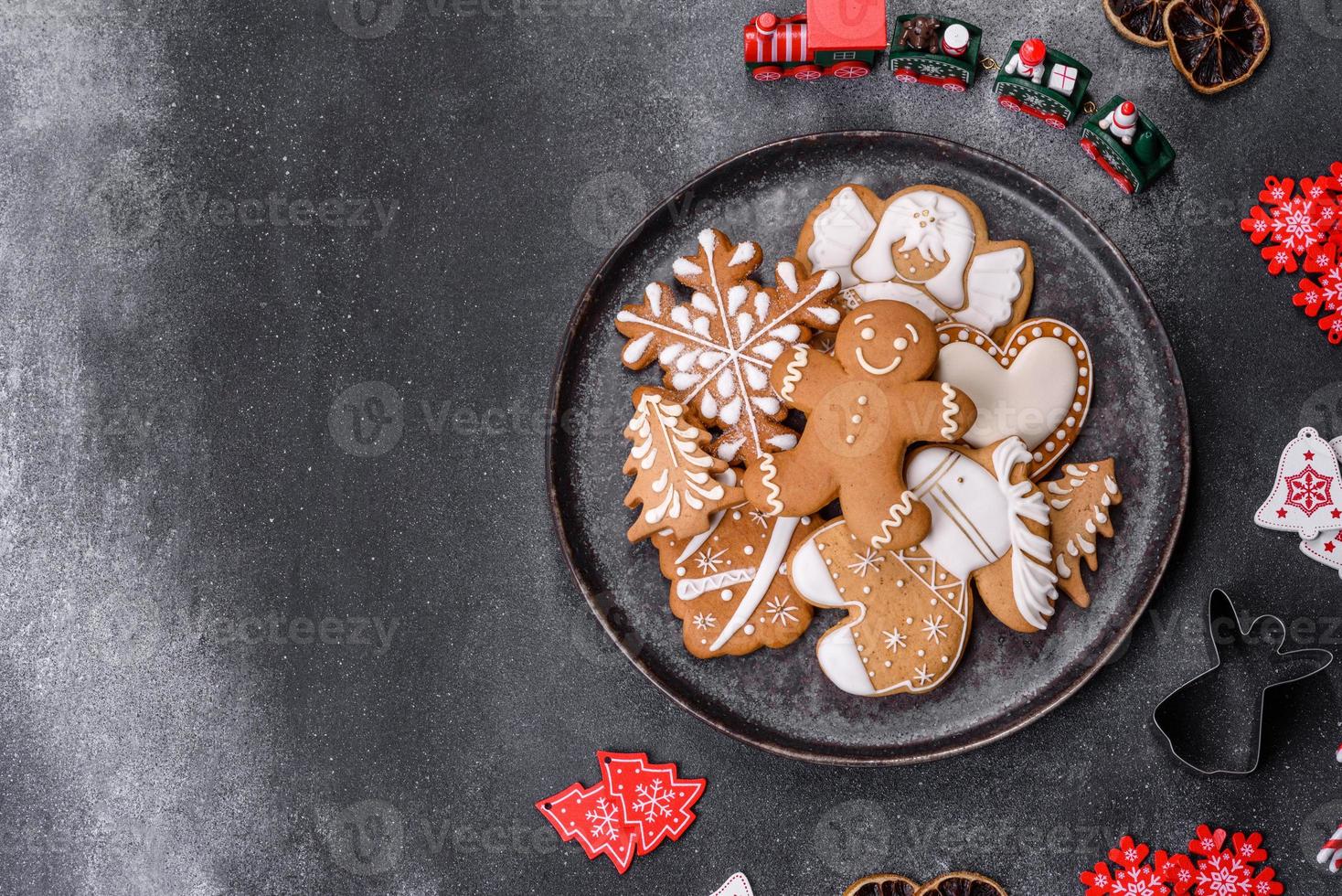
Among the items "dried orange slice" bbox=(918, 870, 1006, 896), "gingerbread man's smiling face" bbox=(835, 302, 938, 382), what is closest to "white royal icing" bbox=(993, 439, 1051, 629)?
"gingerbread man's smiling face" bbox=(835, 302, 938, 382)

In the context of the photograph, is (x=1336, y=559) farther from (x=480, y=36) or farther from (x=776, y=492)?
(x=480, y=36)

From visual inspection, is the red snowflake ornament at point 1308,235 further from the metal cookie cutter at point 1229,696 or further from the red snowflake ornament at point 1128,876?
the red snowflake ornament at point 1128,876

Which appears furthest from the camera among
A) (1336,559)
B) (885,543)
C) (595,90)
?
(595,90)

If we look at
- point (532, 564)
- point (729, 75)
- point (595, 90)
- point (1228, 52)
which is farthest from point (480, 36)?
point (1228, 52)

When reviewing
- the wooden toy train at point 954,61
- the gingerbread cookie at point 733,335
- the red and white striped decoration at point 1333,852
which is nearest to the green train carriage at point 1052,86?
the wooden toy train at point 954,61

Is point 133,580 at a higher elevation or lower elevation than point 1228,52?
lower

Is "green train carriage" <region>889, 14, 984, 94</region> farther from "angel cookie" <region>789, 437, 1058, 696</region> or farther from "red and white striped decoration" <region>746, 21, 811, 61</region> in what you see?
"angel cookie" <region>789, 437, 1058, 696</region>
